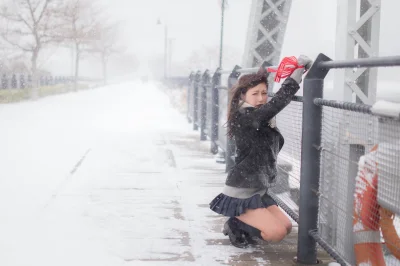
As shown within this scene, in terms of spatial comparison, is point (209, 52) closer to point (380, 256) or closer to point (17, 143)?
point (17, 143)

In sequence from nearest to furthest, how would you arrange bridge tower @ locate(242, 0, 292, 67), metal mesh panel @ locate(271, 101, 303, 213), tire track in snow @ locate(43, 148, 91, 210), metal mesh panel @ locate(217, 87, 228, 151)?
metal mesh panel @ locate(271, 101, 303, 213) → tire track in snow @ locate(43, 148, 91, 210) → bridge tower @ locate(242, 0, 292, 67) → metal mesh panel @ locate(217, 87, 228, 151)

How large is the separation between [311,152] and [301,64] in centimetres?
64

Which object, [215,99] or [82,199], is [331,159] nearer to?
[82,199]

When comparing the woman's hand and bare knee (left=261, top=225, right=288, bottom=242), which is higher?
the woman's hand

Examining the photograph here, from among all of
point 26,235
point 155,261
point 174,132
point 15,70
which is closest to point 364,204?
point 155,261

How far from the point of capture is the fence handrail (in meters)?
2.34

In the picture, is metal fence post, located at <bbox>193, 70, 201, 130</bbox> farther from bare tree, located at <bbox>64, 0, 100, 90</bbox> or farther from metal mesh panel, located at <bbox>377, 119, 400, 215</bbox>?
bare tree, located at <bbox>64, 0, 100, 90</bbox>

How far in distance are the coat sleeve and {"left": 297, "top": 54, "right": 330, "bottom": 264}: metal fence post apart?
199 mm

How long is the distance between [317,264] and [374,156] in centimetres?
135

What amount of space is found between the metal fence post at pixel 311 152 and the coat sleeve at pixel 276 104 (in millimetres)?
199

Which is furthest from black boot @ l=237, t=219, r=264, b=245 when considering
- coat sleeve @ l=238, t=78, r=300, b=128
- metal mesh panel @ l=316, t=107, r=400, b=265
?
coat sleeve @ l=238, t=78, r=300, b=128

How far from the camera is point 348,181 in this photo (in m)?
3.01

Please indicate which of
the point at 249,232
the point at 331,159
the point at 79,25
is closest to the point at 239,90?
the point at 331,159

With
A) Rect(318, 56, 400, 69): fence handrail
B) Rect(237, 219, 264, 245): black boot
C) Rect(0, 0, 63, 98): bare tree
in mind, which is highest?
Result: Rect(0, 0, 63, 98): bare tree
